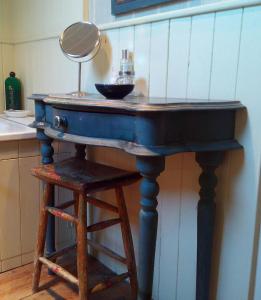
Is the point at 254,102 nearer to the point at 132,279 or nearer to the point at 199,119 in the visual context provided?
the point at 199,119

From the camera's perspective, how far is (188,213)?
117 cm

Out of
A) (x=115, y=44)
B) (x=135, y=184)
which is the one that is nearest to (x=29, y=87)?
(x=115, y=44)

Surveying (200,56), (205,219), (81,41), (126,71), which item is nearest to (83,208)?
(205,219)

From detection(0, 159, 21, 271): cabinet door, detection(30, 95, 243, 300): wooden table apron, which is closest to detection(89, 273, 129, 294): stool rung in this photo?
detection(30, 95, 243, 300): wooden table apron

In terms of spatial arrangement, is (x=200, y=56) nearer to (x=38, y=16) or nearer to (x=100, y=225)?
(x=100, y=225)

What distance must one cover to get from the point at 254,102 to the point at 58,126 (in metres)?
0.58

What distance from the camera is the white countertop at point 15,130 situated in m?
1.45

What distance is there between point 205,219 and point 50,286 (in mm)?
781

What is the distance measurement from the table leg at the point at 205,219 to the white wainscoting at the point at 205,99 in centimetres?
4

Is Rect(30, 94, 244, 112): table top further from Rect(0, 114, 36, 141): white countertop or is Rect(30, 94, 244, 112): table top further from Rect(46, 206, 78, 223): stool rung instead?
Rect(0, 114, 36, 141): white countertop

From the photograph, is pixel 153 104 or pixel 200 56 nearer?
pixel 153 104

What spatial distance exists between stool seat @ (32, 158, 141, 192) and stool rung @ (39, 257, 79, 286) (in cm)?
33

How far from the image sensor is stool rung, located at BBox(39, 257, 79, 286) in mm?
1197

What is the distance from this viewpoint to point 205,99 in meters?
1.05
